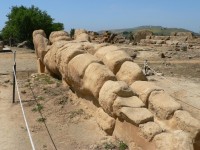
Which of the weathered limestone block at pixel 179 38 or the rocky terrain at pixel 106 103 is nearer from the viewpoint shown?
the rocky terrain at pixel 106 103

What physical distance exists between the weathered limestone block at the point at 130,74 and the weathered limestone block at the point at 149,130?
8.79 feet

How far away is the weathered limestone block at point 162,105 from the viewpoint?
28.3 ft

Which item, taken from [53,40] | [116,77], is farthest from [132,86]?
[53,40]

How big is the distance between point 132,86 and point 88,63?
1438 millimetres

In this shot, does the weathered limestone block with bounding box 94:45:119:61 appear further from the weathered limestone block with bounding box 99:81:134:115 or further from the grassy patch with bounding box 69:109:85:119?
the weathered limestone block with bounding box 99:81:134:115

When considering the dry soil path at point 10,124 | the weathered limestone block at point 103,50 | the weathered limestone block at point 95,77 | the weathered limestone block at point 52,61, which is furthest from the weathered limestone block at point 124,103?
the weathered limestone block at point 52,61

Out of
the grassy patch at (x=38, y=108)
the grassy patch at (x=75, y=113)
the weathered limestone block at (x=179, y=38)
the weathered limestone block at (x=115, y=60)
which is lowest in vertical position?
the weathered limestone block at (x=179, y=38)

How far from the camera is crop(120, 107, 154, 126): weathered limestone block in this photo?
8.08 m

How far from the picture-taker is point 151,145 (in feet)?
24.8

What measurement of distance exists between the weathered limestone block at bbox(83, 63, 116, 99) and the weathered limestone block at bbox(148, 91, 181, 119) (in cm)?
130

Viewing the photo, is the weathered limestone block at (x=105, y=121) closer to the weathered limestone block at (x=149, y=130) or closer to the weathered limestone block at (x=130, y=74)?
the weathered limestone block at (x=130, y=74)

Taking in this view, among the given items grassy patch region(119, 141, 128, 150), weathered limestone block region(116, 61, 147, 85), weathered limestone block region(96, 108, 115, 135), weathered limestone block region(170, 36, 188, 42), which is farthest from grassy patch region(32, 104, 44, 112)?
weathered limestone block region(170, 36, 188, 42)

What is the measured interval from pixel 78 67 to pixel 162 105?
3115 millimetres

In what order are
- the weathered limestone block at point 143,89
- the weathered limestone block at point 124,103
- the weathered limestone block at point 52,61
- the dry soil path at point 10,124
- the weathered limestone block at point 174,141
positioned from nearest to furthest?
the weathered limestone block at point 174,141 < the weathered limestone block at point 124,103 < the dry soil path at point 10,124 < the weathered limestone block at point 143,89 < the weathered limestone block at point 52,61
